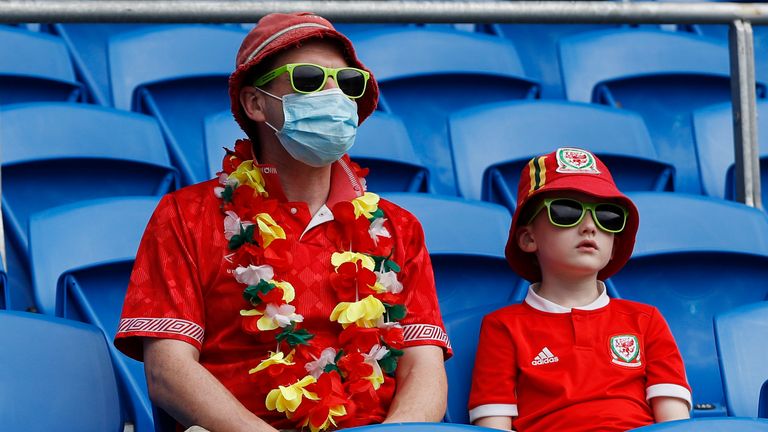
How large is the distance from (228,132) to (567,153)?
1.00 m

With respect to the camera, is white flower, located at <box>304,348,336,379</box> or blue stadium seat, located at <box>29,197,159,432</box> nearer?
white flower, located at <box>304,348,336,379</box>

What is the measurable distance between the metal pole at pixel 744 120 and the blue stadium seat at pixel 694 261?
0.19 m

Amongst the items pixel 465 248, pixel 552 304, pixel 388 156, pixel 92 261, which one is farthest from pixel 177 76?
pixel 552 304

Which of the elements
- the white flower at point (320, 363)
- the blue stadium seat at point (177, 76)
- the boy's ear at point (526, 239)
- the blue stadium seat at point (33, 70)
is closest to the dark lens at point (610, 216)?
the boy's ear at point (526, 239)

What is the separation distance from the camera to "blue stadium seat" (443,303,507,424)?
8.71 feet

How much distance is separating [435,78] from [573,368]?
1684mm

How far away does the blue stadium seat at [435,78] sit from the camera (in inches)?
156

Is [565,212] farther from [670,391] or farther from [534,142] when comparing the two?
[534,142]

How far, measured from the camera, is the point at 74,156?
329 centimetres

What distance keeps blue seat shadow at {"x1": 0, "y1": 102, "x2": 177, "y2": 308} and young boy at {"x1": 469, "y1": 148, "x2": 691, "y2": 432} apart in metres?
1.15

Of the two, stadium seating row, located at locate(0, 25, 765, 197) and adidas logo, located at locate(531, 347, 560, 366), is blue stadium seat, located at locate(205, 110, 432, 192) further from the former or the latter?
adidas logo, located at locate(531, 347, 560, 366)

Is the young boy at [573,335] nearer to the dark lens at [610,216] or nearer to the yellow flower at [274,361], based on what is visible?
the dark lens at [610,216]

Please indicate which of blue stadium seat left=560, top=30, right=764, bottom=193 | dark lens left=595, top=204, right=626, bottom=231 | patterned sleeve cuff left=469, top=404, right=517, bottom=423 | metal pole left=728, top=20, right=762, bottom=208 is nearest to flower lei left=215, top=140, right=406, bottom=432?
patterned sleeve cuff left=469, top=404, right=517, bottom=423

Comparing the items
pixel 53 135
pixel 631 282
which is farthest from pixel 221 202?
pixel 631 282
